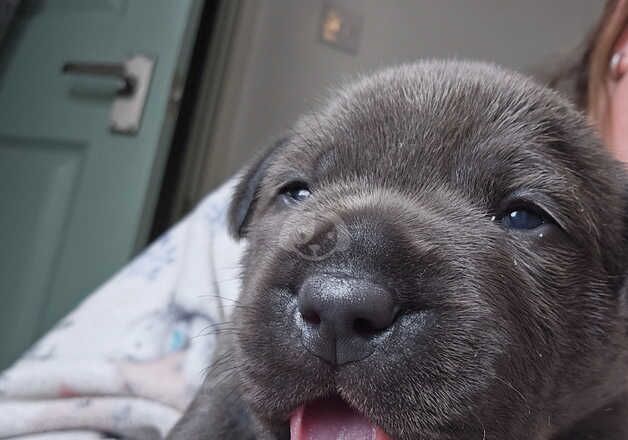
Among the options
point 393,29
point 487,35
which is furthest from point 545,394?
point 487,35

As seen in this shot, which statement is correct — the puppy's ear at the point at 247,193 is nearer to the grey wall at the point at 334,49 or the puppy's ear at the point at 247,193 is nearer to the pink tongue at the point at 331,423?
the pink tongue at the point at 331,423

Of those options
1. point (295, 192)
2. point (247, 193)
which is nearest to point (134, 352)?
point (247, 193)

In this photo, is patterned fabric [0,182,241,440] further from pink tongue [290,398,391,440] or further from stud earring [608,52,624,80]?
stud earring [608,52,624,80]

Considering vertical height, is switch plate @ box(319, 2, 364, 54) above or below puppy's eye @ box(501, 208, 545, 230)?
above

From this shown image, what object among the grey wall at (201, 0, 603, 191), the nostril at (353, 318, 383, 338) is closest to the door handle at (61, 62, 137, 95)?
the grey wall at (201, 0, 603, 191)

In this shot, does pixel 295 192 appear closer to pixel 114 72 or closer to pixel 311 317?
pixel 311 317

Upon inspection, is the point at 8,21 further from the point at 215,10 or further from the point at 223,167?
the point at 223,167

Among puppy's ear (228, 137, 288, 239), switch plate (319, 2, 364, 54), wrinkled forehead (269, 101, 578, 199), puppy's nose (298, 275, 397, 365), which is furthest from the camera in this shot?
switch plate (319, 2, 364, 54)

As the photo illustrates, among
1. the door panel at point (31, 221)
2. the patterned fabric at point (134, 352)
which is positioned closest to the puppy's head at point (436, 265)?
the patterned fabric at point (134, 352)
